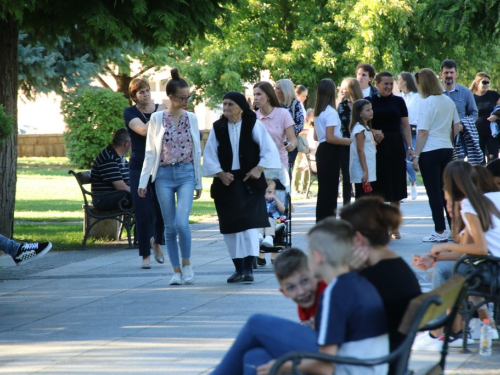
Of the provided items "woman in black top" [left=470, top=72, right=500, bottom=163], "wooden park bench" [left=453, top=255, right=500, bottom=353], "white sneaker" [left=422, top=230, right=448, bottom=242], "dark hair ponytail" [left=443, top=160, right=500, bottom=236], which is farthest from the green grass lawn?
"wooden park bench" [left=453, top=255, right=500, bottom=353]

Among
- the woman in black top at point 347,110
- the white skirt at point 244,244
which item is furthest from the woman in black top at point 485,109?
the white skirt at point 244,244

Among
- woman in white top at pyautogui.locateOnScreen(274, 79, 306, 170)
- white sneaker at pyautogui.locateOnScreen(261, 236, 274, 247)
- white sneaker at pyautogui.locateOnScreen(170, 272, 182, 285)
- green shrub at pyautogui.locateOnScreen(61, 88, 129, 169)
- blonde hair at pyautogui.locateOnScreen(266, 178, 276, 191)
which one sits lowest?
white sneaker at pyautogui.locateOnScreen(170, 272, 182, 285)

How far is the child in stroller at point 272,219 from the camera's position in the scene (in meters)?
9.54

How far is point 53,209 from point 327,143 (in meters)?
8.54

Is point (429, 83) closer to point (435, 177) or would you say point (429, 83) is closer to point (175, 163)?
point (435, 177)

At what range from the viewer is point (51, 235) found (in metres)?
13.1

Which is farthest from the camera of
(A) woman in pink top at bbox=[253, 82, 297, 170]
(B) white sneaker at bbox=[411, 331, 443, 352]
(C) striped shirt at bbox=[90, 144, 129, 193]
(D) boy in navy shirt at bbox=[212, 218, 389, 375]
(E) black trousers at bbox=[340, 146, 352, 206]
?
(C) striped shirt at bbox=[90, 144, 129, 193]

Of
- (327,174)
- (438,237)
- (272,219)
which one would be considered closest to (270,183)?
(272,219)

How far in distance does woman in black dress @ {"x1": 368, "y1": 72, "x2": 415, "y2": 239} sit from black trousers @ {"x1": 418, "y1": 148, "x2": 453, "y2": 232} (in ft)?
1.77

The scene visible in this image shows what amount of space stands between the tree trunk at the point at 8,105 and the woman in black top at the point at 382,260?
27.9ft

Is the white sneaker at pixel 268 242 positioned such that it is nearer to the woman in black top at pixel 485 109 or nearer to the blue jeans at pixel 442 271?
the blue jeans at pixel 442 271

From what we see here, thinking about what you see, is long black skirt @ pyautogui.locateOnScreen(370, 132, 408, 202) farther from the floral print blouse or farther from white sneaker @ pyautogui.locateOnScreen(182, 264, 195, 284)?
white sneaker @ pyautogui.locateOnScreen(182, 264, 195, 284)

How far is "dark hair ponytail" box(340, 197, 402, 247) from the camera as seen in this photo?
12.8 ft

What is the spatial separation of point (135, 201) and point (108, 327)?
128 inches
